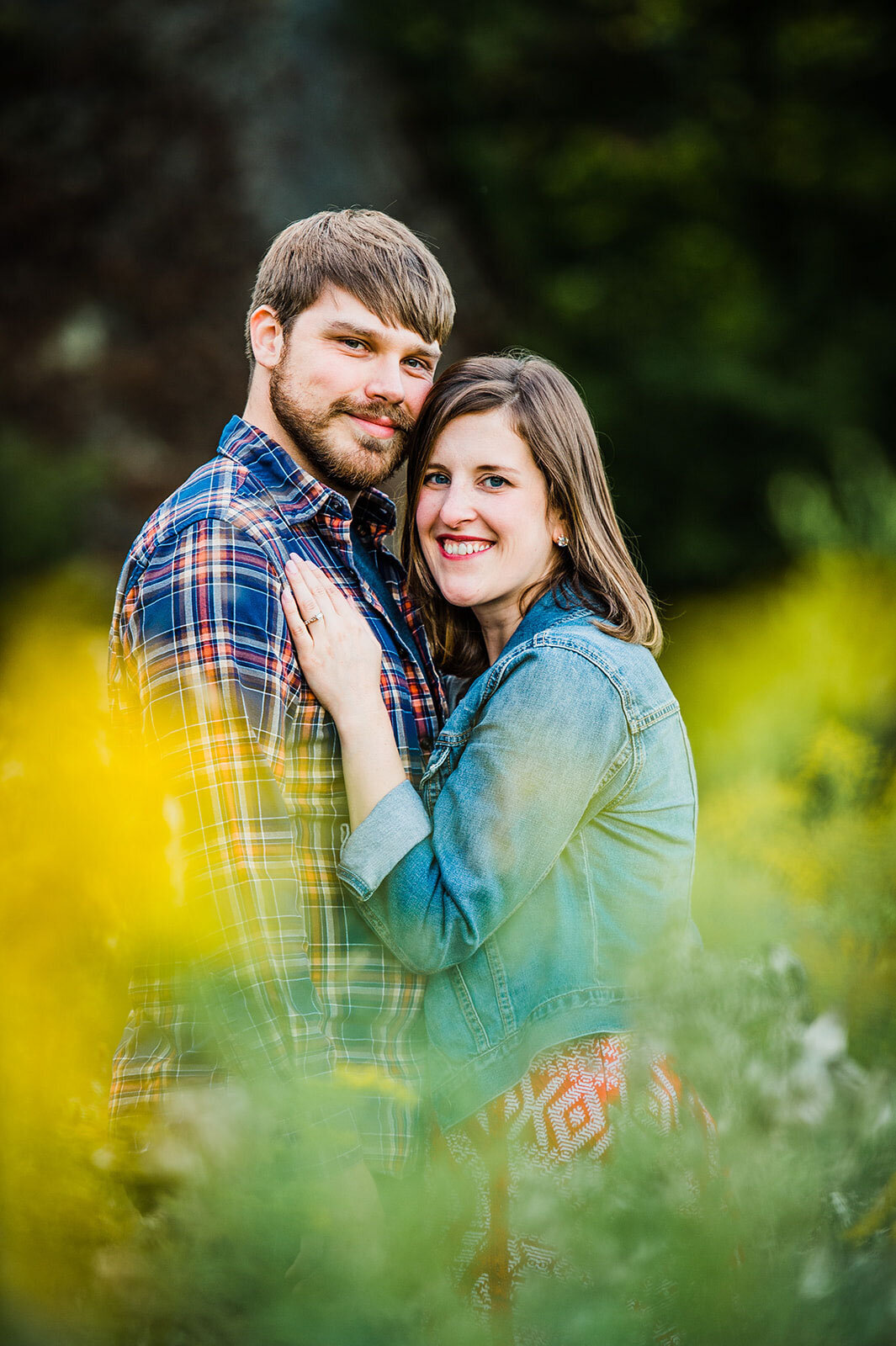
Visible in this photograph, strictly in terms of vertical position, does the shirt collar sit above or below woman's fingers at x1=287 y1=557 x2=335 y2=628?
above

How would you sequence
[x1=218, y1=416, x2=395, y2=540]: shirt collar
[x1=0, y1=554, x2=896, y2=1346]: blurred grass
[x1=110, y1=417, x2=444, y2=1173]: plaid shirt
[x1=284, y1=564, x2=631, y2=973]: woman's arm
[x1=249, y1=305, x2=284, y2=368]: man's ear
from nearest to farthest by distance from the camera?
[x1=0, y1=554, x2=896, y2=1346]: blurred grass
[x1=110, y1=417, x2=444, y2=1173]: plaid shirt
[x1=284, y1=564, x2=631, y2=973]: woman's arm
[x1=218, y1=416, x2=395, y2=540]: shirt collar
[x1=249, y1=305, x2=284, y2=368]: man's ear

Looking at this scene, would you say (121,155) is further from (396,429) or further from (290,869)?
(290,869)

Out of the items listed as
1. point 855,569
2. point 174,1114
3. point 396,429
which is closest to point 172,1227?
point 174,1114

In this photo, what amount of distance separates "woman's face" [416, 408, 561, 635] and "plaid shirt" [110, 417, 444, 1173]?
0.86ft

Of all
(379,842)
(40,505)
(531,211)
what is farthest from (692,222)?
(379,842)

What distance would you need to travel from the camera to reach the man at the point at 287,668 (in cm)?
178

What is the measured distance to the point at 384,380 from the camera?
229 centimetres

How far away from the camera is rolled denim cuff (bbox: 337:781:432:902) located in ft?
6.13

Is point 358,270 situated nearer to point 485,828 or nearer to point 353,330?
point 353,330

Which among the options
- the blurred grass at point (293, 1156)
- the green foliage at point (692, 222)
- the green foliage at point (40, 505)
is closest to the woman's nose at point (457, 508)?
the blurred grass at point (293, 1156)

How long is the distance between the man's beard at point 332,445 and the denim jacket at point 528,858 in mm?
508

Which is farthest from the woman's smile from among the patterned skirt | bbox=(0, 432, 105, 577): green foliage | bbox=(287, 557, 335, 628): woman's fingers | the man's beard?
bbox=(0, 432, 105, 577): green foliage

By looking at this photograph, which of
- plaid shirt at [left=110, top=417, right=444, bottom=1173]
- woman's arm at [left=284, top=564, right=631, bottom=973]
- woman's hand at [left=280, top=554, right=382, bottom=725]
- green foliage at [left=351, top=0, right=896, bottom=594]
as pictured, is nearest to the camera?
plaid shirt at [left=110, top=417, right=444, bottom=1173]

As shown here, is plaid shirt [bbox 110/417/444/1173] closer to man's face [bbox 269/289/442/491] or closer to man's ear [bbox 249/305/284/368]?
man's face [bbox 269/289/442/491]
